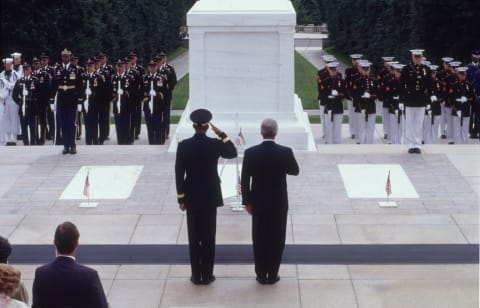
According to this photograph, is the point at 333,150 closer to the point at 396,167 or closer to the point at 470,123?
the point at 396,167

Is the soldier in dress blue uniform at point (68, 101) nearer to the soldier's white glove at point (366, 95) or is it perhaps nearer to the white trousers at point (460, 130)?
the soldier's white glove at point (366, 95)

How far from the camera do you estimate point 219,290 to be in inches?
328

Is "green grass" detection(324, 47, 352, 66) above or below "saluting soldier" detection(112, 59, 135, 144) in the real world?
below

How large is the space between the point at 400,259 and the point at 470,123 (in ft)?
31.5

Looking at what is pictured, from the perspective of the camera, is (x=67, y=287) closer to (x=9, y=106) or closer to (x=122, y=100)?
(x=122, y=100)

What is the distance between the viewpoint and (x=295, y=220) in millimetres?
10406

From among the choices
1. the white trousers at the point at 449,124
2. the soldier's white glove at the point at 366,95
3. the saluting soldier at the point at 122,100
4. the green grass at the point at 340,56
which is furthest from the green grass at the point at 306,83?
the saluting soldier at the point at 122,100

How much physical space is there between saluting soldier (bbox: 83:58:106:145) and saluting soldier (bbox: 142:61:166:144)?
745 millimetres

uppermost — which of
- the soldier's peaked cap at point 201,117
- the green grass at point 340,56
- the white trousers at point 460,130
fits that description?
the soldier's peaked cap at point 201,117

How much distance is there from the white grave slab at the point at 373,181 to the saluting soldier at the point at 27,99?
603 centimetres

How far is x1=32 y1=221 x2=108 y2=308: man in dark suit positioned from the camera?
575 cm

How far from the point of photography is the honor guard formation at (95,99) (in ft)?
54.2

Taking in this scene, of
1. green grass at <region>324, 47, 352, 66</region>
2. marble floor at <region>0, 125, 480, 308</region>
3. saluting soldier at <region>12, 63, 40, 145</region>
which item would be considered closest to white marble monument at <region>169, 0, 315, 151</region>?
marble floor at <region>0, 125, 480, 308</region>

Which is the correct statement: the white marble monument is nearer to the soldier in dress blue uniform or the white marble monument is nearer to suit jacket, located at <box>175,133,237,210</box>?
the soldier in dress blue uniform
